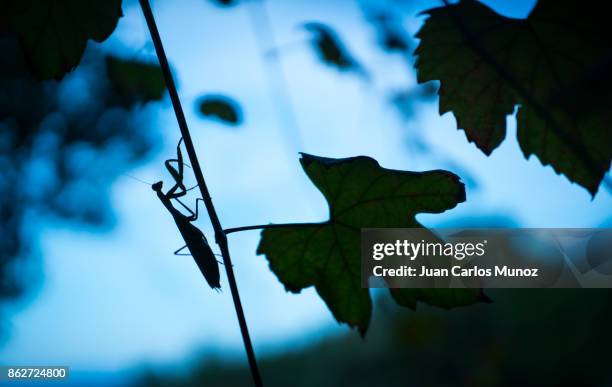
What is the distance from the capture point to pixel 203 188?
21.4 inches

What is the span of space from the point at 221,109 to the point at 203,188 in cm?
174

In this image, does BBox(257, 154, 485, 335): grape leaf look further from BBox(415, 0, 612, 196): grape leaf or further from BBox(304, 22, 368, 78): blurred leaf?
BBox(304, 22, 368, 78): blurred leaf

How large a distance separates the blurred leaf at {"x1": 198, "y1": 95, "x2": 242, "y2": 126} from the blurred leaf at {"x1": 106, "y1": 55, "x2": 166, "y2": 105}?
0.30 metres

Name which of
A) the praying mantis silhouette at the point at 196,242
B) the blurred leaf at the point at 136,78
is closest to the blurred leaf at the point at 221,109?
the blurred leaf at the point at 136,78

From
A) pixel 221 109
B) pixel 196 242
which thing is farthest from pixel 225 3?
pixel 196 242

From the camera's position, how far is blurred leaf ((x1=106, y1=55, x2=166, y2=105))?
1.92 meters

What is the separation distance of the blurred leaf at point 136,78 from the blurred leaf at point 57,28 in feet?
4.16

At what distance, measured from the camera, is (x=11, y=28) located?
59 centimetres

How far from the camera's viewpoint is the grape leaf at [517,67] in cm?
65

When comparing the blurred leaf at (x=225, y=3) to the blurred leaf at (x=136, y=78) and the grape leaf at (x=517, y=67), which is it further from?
the grape leaf at (x=517, y=67)

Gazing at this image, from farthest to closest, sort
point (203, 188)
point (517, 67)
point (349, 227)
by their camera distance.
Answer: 1. point (349, 227)
2. point (517, 67)
3. point (203, 188)

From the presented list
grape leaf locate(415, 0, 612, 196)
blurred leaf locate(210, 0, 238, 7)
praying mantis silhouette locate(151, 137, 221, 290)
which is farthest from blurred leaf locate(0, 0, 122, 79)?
blurred leaf locate(210, 0, 238, 7)

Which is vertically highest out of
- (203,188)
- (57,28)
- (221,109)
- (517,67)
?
(221,109)

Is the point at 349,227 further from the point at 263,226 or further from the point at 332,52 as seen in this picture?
the point at 332,52
